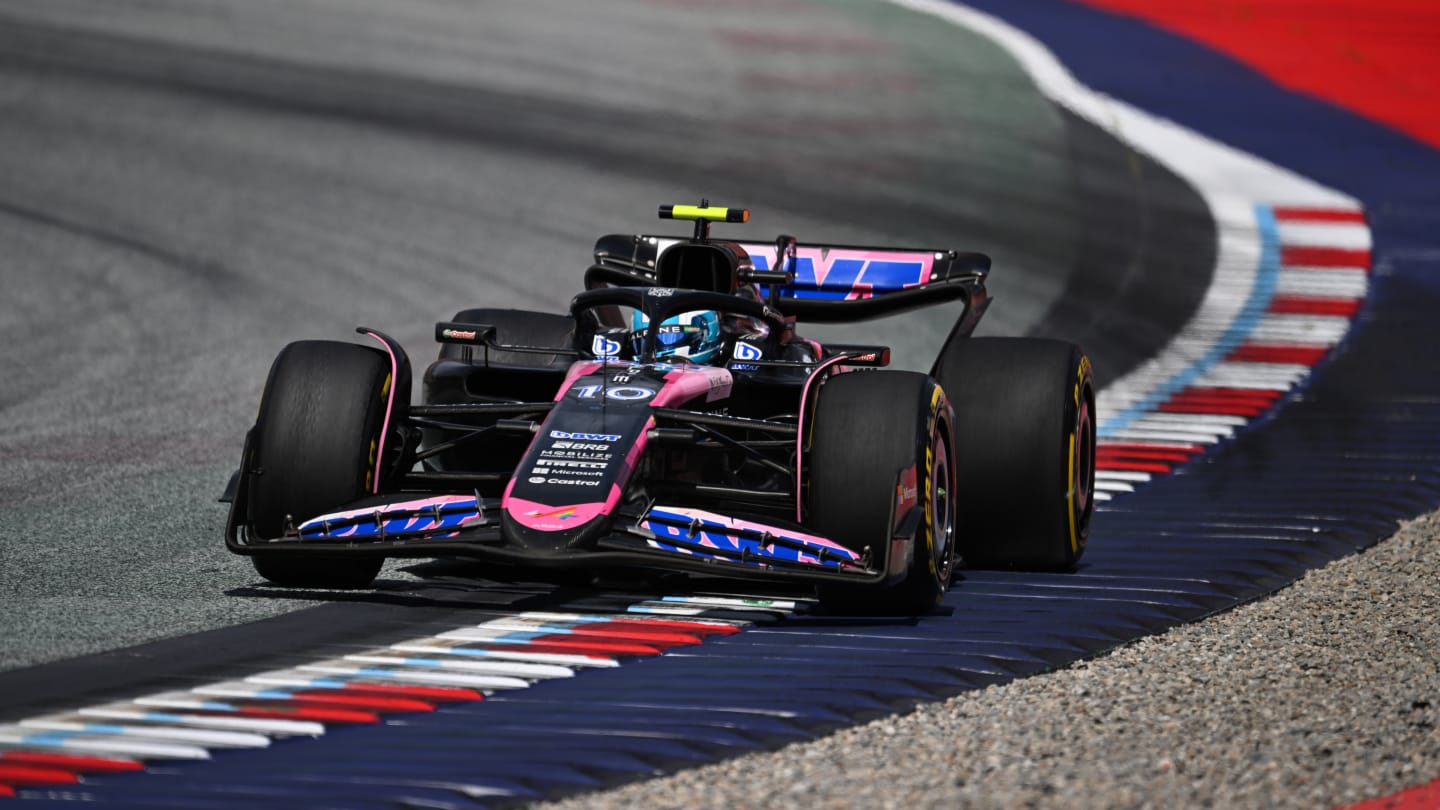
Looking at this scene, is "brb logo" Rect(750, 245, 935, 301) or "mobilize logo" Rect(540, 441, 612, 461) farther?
"brb logo" Rect(750, 245, 935, 301)

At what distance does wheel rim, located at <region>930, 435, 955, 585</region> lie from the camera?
8.80 metres

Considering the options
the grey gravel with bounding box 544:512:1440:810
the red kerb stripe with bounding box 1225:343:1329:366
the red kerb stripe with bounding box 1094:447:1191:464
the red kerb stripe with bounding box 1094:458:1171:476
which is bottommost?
the grey gravel with bounding box 544:512:1440:810

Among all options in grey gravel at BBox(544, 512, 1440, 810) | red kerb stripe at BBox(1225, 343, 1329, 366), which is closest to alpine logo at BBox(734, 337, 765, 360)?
grey gravel at BBox(544, 512, 1440, 810)

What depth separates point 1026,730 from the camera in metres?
6.79

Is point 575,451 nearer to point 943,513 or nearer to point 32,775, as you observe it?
point 943,513

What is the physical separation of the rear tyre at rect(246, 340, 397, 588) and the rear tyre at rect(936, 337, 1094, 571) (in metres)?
2.53

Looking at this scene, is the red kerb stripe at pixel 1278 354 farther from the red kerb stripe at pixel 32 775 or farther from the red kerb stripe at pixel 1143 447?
the red kerb stripe at pixel 32 775

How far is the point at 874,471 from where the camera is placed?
27.2ft

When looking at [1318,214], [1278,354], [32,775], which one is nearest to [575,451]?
[32,775]

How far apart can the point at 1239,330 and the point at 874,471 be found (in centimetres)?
991

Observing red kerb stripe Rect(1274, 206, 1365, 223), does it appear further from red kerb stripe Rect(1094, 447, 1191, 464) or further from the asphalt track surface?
red kerb stripe Rect(1094, 447, 1191, 464)

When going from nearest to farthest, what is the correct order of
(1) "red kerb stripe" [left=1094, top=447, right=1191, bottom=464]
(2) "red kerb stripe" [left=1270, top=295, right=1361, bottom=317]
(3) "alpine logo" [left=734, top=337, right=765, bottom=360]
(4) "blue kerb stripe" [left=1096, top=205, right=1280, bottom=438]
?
(3) "alpine logo" [left=734, top=337, right=765, bottom=360], (1) "red kerb stripe" [left=1094, top=447, right=1191, bottom=464], (4) "blue kerb stripe" [left=1096, top=205, right=1280, bottom=438], (2) "red kerb stripe" [left=1270, top=295, right=1361, bottom=317]

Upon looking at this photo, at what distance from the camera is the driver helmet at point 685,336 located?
970cm

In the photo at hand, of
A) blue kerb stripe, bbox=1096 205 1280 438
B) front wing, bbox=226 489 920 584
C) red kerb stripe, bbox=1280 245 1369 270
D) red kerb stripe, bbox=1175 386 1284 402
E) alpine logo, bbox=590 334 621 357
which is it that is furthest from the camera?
red kerb stripe, bbox=1280 245 1369 270
